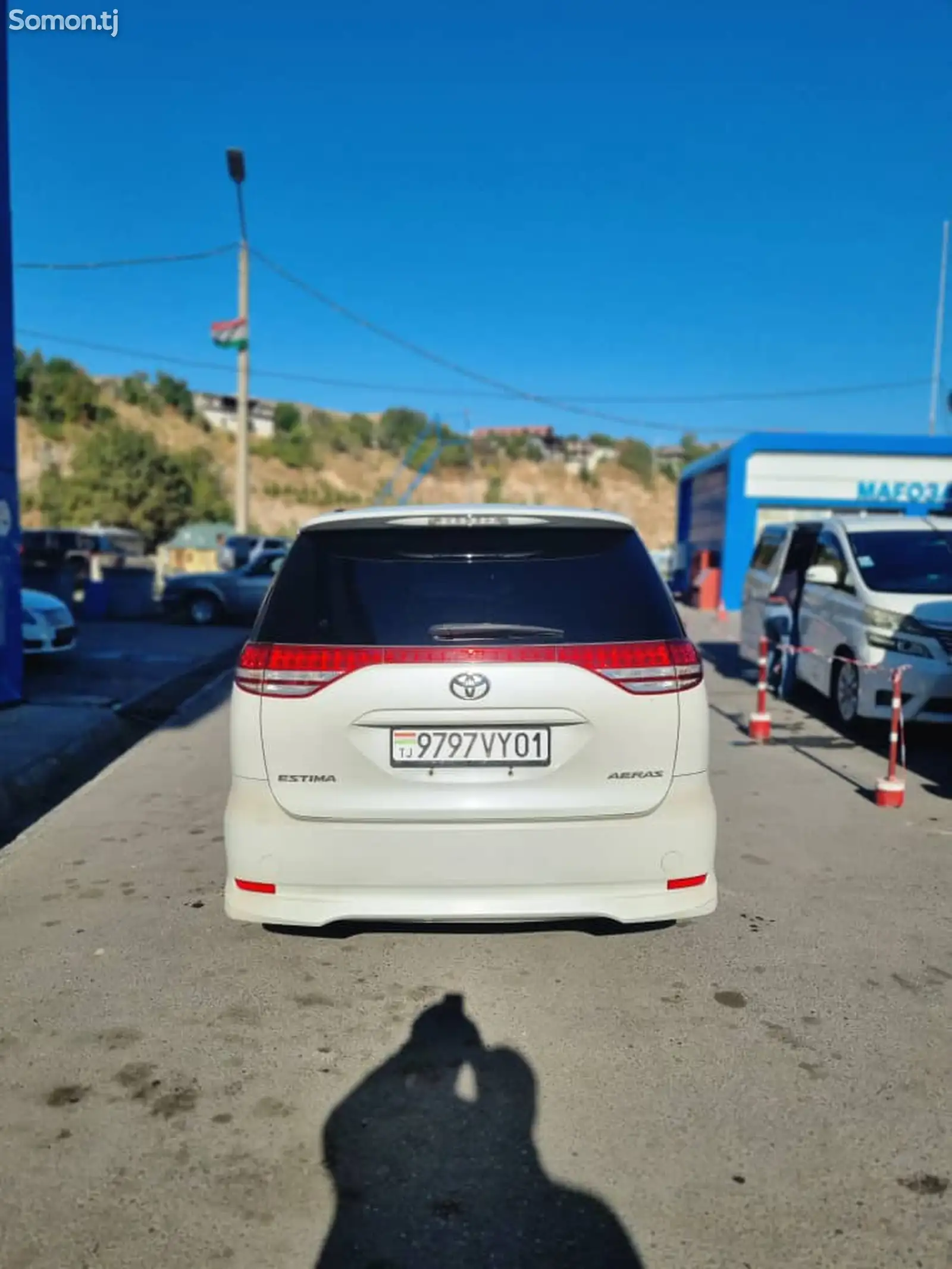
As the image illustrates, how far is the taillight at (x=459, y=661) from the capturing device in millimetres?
3346

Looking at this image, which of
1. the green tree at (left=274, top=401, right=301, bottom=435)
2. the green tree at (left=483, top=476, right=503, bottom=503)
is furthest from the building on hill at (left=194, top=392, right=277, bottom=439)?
the green tree at (left=483, top=476, right=503, bottom=503)

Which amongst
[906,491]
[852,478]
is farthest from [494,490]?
[906,491]

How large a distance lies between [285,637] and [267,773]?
48cm

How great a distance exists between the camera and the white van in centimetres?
786

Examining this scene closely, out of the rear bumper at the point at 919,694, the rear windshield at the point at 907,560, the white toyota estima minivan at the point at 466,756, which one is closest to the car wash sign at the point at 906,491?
the rear windshield at the point at 907,560

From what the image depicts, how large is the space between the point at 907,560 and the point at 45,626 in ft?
30.9

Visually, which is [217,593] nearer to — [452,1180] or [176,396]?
[452,1180]

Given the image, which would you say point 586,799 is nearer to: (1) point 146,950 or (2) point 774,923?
(2) point 774,923

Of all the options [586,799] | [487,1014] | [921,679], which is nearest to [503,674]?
[586,799]

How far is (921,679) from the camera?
25.5 feet

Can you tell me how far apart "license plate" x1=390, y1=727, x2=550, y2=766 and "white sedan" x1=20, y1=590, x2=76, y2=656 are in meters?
9.20

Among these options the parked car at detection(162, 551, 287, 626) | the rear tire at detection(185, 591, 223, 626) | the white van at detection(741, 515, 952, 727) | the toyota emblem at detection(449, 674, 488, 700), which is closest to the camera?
the toyota emblem at detection(449, 674, 488, 700)

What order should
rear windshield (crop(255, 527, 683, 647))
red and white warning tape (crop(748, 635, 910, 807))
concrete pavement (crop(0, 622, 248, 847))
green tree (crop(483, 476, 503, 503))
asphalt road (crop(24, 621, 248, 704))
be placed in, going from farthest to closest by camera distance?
green tree (crop(483, 476, 503, 503)), asphalt road (crop(24, 621, 248, 704)), concrete pavement (crop(0, 622, 248, 847)), red and white warning tape (crop(748, 635, 910, 807)), rear windshield (crop(255, 527, 683, 647))

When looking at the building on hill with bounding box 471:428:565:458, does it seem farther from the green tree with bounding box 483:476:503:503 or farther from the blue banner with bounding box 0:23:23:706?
the blue banner with bounding box 0:23:23:706
